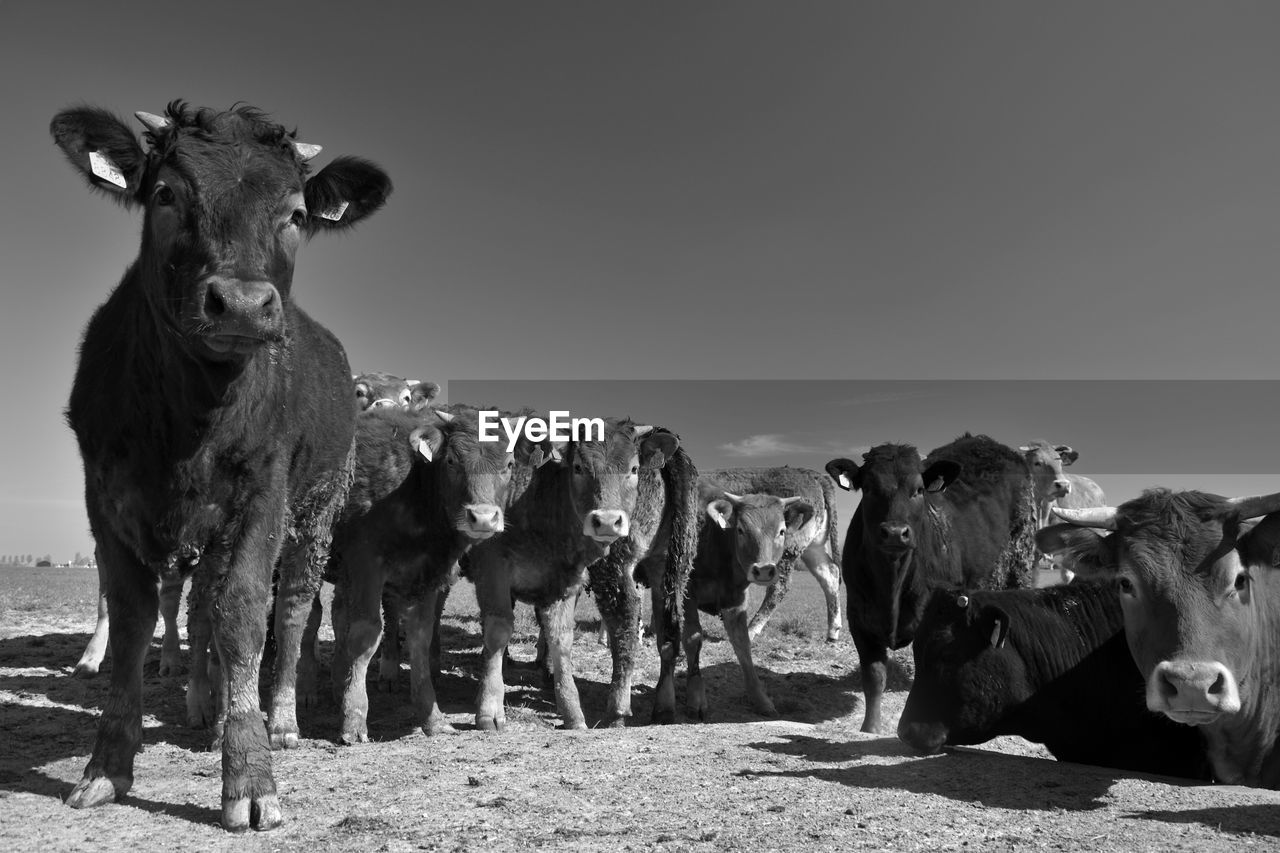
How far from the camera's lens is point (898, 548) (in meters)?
9.00

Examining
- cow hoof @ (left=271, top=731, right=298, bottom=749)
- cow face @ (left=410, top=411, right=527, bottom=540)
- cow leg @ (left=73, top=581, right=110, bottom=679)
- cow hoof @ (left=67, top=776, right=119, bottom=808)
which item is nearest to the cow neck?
cow face @ (left=410, top=411, right=527, bottom=540)

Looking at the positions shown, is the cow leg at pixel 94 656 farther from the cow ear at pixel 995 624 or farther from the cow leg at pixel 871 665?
the cow ear at pixel 995 624

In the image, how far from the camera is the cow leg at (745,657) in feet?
34.7

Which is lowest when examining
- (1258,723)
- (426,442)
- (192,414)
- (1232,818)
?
(1232,818)

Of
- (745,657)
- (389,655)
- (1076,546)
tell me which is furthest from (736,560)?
(1076,546)

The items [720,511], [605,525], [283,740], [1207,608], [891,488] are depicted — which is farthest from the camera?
[720,511]

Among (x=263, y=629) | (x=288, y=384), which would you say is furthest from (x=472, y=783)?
(x=288, y=384)

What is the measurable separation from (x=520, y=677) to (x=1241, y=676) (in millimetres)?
7812

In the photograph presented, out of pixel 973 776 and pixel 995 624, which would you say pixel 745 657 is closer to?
pixel 995 624

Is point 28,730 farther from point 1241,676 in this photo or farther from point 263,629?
point 1241,676

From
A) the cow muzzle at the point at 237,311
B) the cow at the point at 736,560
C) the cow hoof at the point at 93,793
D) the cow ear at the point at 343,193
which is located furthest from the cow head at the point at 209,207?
the cow at the point at 736,560

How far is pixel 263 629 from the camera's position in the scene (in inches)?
197
